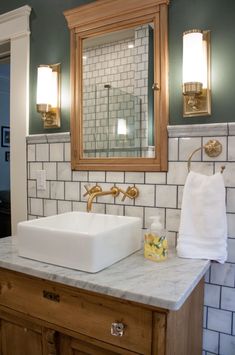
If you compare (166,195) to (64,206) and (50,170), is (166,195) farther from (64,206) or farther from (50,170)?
(50,170)

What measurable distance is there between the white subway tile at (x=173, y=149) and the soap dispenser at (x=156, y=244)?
30 cm

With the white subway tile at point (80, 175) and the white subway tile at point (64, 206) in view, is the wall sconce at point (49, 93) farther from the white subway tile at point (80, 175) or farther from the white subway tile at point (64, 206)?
the white subway tile at point (64, 206)

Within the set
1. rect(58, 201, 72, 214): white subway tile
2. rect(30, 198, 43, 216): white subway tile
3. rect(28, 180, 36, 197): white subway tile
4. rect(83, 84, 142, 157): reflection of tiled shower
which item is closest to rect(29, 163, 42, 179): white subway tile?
rect(28, 180, 36, 197): white subway tile

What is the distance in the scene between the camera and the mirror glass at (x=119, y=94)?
142cm

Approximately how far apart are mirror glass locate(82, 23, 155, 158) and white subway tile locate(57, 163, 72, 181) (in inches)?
5.2

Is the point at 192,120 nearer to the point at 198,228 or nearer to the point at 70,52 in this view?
the point at 198,228

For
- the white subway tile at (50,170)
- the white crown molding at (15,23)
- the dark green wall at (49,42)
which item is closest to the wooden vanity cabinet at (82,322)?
the white subway tile at (50,170)

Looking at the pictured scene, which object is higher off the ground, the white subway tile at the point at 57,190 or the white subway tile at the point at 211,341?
the white subway tile at the point at 57,190

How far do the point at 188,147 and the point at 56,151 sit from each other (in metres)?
0.76

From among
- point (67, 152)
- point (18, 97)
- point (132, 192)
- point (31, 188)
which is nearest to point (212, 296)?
point (132, 192)

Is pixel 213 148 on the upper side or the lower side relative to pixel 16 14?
lower

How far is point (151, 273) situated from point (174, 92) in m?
0.78

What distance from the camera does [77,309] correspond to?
102 cm

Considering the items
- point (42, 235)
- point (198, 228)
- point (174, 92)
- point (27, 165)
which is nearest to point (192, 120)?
point (174, 92)
